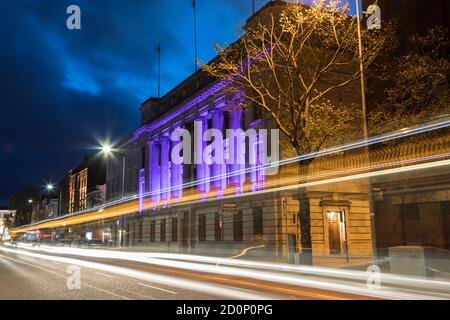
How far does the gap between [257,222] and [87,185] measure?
207 ft

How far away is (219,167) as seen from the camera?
1593 inches

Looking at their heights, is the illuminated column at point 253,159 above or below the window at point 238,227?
above

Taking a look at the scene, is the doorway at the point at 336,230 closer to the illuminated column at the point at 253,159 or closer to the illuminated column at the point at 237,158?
the illuminated column at the point at 253,159

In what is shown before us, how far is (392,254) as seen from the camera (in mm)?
15164

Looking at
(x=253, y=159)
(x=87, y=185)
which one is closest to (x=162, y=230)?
(x=253, y=159)

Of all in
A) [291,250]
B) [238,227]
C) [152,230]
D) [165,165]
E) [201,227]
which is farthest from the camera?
[152,230]

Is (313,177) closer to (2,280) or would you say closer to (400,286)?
(400,286)

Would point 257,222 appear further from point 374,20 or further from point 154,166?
point 154,166

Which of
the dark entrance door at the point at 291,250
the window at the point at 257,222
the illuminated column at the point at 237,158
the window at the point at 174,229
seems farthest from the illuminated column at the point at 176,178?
the dark entrance door at the point at 291,250

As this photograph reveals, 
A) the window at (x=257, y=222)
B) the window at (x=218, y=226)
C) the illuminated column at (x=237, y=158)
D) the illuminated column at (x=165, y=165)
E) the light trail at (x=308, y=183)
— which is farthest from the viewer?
the illuminated column at (x=165, y=165)

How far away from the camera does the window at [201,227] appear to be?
135ft

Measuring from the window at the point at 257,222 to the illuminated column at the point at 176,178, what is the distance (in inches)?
587
